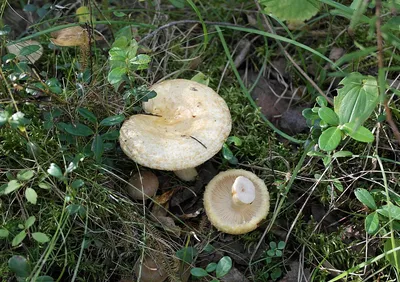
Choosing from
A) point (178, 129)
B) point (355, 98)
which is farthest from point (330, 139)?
point (178, 129)

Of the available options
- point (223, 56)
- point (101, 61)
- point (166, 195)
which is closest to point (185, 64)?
point (223, 56)

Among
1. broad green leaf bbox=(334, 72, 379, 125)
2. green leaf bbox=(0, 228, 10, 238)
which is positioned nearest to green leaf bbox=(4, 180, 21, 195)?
green leaf bbox=(0, 228, 10, 238)

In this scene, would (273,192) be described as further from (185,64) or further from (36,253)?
(36,253)

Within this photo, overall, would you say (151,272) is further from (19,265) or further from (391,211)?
(391,211)

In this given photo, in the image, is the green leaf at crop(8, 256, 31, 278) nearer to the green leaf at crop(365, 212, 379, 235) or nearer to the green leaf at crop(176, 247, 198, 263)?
the green leaf at crop(176, 247, 198, 263)

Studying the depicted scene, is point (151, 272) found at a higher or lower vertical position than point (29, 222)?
lower

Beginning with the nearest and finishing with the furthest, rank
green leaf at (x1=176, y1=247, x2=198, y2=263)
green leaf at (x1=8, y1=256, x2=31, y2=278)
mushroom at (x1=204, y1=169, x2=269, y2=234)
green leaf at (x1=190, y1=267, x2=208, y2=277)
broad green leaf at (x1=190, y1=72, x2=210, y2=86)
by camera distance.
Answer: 1. green leaf at (x1=8, y1=256, x2=31, y2=278)
2. green leaf at (x1=190, y1=267, x2=208, y2=277)
3. green leaf at (x1=176, y1=247, x2=198, y2=263)
4. mushroom at (x1=204, y1=169, x2=269, y2=234)
5. broad green leaf at (x1=190, y1=72, x2=210, y2=86)

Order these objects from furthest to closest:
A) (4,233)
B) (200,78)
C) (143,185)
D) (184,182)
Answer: (200,78)
(184,182)
(143,185)
(4,233)

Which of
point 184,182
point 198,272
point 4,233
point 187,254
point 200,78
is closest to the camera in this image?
point 4,233
